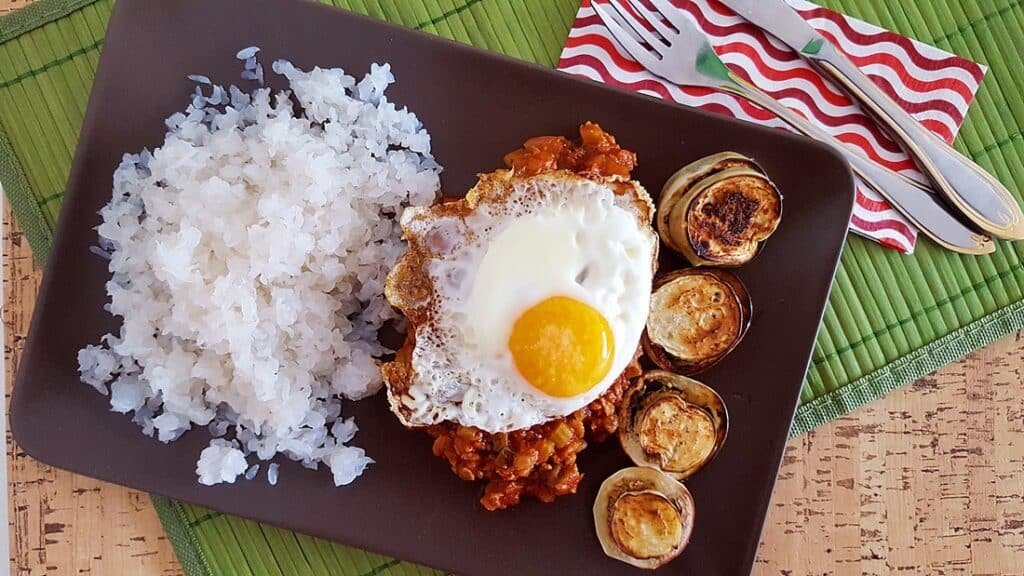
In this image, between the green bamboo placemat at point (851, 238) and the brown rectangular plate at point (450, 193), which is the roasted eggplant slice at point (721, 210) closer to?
the brown rectangular plate at point (450, 193)

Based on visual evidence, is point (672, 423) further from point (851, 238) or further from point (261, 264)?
point (261, 264)

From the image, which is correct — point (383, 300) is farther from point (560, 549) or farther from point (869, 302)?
point (869, 302)

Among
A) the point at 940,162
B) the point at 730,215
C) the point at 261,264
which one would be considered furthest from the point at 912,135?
the point at 261,264

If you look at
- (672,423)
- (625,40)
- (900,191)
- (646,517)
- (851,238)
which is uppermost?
(625,40)

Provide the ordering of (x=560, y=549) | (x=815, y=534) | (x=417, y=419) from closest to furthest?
(x=417, y=419) → (x=560, y=549) → (x=815, y=534)

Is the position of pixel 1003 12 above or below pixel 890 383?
above

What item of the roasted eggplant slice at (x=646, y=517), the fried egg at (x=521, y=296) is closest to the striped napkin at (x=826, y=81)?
the fried egg at (x=521, y=296)

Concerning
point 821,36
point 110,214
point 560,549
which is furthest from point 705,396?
point 110,214
